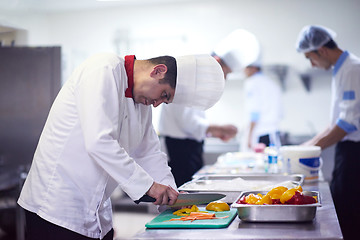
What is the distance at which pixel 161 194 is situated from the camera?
1.63 meters

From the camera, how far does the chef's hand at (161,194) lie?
1.62 m

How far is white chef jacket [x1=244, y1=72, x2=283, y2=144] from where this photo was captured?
5059mm

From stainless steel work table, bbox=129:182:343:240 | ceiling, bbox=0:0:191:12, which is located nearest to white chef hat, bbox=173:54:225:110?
stainless steel work table, bbox=129:182:343:240

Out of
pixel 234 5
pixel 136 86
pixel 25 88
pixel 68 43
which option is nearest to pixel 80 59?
pixel 68 43

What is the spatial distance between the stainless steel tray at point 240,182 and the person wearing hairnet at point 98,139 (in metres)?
0.50

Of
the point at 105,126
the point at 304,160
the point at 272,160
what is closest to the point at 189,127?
the point at 272,160

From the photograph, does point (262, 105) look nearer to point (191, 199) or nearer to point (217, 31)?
point (217, 31)

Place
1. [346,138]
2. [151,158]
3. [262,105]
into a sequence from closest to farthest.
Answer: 1. [151,158]
2. [346,138]
3. [262,105]

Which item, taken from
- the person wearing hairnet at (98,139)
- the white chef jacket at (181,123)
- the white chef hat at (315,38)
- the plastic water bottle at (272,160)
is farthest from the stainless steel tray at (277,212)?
the white chef hat at (315,38)

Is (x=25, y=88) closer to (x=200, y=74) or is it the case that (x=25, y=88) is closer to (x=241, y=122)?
(x=200, y=74)

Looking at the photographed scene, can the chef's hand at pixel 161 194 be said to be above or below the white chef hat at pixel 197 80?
below

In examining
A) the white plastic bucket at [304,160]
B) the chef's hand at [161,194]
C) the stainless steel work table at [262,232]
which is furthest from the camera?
the white plastic bucket at [304,160]

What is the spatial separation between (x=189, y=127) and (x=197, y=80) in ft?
5.01

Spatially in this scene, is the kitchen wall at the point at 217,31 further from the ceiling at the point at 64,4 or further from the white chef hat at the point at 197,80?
the white chef hat at the point at 197,80
